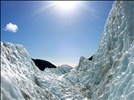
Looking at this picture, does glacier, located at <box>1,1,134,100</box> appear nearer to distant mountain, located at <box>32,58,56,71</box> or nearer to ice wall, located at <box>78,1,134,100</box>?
ice wall, located at <box>78,1,134,100</box>

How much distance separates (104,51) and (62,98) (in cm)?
1139

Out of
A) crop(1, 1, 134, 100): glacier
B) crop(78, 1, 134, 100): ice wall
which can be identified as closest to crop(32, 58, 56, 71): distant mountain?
crop(1, 1, 134, 100): glacier

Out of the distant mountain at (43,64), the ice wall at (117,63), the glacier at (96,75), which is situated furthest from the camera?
the distant mountain at (43,64)

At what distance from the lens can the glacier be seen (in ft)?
65.9

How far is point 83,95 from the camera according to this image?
34.4 metres

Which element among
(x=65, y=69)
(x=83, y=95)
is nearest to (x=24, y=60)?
(x=83, y=95)

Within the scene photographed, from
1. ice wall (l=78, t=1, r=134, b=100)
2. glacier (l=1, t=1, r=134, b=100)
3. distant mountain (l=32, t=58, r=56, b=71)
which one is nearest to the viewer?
glacier (l=1, t=1, r=134, b=100)

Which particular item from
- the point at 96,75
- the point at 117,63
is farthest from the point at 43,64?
the point at 117,63

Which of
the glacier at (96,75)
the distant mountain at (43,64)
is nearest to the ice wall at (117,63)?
the glacier at (96,75)

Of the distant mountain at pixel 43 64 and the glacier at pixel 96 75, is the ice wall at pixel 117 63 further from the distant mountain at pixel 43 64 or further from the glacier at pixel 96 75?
the distant mountain at pixel 43 64

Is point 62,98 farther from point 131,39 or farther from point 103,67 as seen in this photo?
point 131,39

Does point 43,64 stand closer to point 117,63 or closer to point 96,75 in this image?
point 96,75

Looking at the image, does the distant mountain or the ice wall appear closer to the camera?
the ice wall

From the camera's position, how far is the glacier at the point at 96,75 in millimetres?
20094
